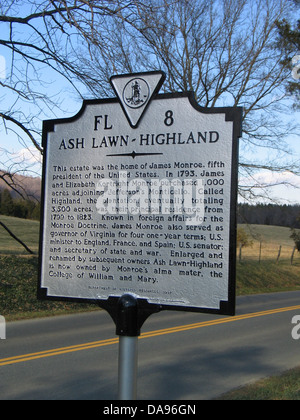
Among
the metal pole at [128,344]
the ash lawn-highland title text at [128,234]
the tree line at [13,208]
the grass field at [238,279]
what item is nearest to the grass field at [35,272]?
the grass field at [238,279]

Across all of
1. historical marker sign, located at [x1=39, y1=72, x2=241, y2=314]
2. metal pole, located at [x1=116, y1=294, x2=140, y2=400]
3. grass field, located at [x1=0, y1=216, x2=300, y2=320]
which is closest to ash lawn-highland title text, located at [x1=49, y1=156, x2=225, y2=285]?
historical marker sign, located at [x1=39, y1=72, x2=241, y2=314]

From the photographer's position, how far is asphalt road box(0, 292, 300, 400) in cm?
621

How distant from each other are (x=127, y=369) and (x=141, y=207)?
0.90 meters

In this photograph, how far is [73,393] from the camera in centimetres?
597

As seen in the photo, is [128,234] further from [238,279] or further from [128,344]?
[238,279]

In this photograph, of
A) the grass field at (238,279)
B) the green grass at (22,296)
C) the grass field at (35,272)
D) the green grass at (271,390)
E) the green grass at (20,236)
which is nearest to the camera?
the green grass at (271,390)

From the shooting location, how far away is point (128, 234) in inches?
114

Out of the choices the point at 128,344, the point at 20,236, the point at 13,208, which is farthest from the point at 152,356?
the point at 13,208

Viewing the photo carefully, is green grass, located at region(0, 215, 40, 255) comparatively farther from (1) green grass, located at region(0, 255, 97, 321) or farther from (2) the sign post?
(2) the sign post

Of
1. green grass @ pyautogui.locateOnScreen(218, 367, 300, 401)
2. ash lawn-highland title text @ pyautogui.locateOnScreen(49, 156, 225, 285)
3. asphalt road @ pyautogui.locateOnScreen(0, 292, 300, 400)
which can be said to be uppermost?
ash lawn-highland title text @ pyautogui.locateOnScreen(49, 156, 225, 285)

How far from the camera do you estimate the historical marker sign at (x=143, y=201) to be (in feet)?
8.92

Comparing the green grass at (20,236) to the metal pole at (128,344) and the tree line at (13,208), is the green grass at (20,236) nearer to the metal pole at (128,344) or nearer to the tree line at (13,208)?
the tree line at (13,208)
